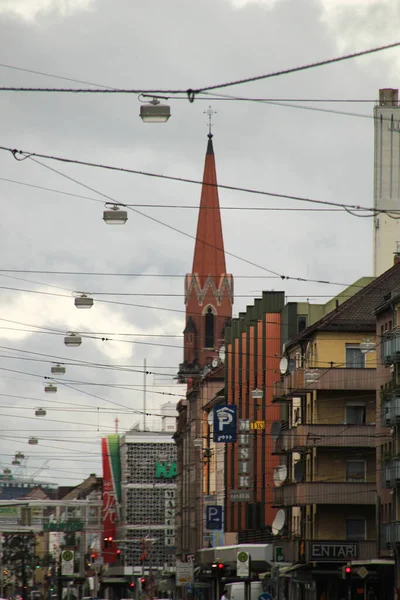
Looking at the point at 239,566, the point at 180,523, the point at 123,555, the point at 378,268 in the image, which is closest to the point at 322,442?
the point at 239,566

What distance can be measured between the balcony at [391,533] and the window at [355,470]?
5431 mm

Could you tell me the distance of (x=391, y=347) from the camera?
68.7 metres

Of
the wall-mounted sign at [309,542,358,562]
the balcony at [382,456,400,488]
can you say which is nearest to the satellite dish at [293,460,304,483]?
the wall-mounted sign at [309,542,358,562]

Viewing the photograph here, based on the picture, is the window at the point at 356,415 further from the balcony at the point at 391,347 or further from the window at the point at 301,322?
the window at the point at 301,322

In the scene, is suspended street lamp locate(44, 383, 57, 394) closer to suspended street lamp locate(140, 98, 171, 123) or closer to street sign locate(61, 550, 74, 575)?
street sign locate(61, 550, 74, 575)

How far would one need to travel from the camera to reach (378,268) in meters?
119

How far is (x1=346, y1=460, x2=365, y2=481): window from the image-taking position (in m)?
76.2

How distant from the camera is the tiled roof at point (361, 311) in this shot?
78.1 meters

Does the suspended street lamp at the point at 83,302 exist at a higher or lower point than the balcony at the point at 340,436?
higher

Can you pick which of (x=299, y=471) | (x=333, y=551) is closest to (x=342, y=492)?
(x=333, y=551)

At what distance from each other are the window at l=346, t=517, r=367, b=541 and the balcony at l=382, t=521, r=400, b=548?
4.61m

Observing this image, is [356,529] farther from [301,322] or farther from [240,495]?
[301,322]

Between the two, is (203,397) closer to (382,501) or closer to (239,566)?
(382,501)

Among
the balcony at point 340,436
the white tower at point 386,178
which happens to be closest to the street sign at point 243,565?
the balcony at point 340,436
